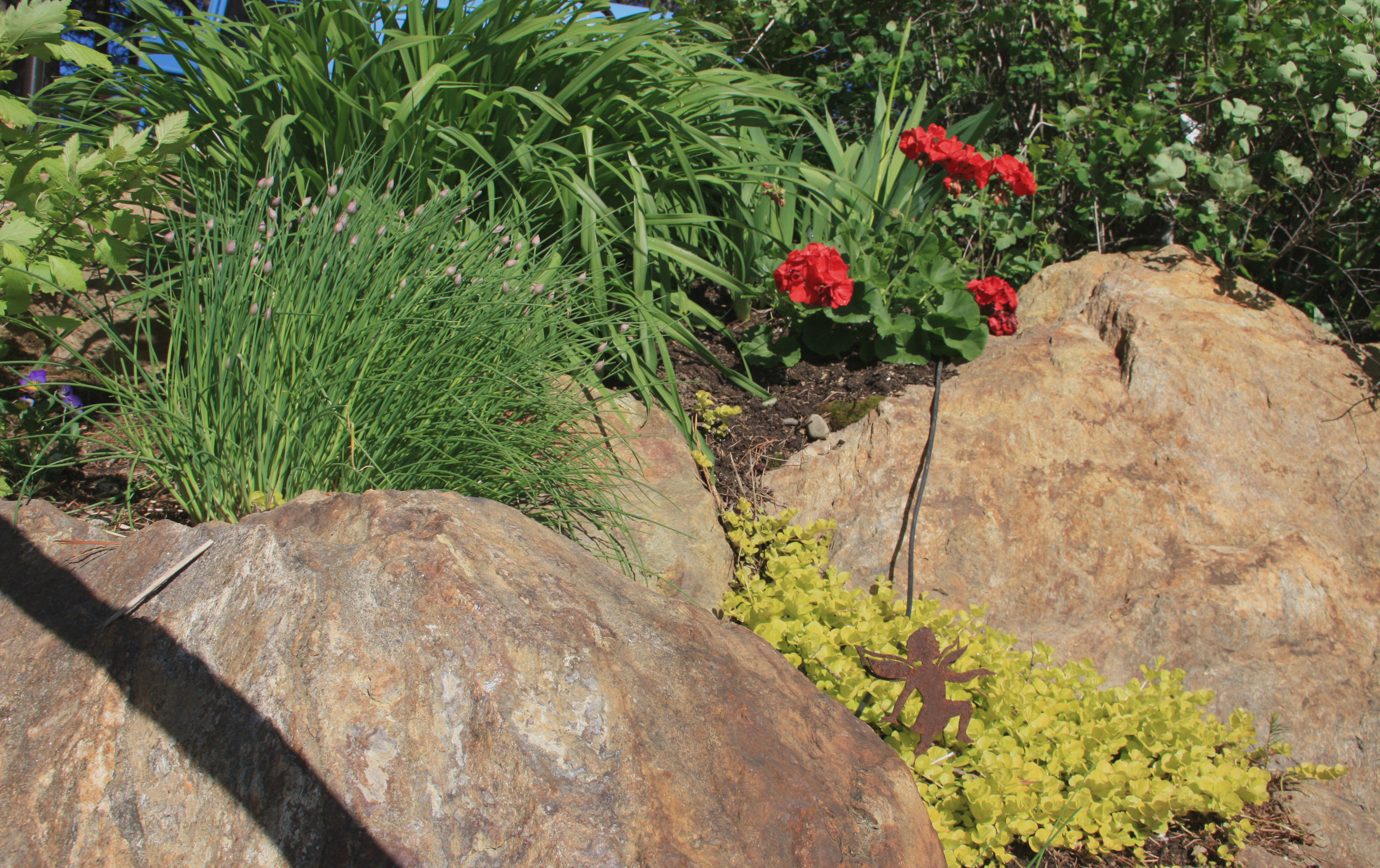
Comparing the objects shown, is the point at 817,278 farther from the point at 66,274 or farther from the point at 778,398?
the point at 66,274

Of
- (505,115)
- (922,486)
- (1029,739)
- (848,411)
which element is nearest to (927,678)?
(1029,739)

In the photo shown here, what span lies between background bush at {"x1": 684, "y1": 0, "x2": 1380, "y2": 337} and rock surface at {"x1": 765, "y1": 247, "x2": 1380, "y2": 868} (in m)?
0.49

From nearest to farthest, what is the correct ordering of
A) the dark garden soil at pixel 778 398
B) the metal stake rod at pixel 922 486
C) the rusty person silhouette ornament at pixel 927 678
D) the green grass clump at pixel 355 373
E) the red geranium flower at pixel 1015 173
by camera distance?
the green grass clump at pixel 355 373 < the rusty person silhouette ornament at pixel 927 678 < the metal stake rod at pixel 922 486 < the dark garden soil at pixel 778 398 < the red geranium flower at pixel 1015 173

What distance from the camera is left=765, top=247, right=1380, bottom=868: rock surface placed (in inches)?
96.2

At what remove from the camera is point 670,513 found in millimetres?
2646

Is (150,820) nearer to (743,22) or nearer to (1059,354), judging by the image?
(1059,354)

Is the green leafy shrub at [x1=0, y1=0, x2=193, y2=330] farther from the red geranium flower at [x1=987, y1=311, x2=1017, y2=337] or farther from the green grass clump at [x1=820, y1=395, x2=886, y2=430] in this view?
the red geranium flower at [x1=987, y1=311, x2=1017, y2=337]

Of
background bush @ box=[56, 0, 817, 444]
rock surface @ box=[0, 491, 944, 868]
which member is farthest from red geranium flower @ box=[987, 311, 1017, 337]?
rock surface @ box=[0, 491, 944, 868]

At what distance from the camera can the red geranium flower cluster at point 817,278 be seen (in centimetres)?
303

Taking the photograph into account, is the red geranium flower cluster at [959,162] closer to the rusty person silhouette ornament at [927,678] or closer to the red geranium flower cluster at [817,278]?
the red geranium flower cluster at [817,278]

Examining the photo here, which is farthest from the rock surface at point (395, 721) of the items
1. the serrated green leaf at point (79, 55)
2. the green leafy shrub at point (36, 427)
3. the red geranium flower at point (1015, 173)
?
the red geranium flower at point (1015, 173)

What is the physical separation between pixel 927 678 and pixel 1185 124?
302 centimetres

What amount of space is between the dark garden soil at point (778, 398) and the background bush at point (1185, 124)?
102cm

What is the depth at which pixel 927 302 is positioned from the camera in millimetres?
3191
